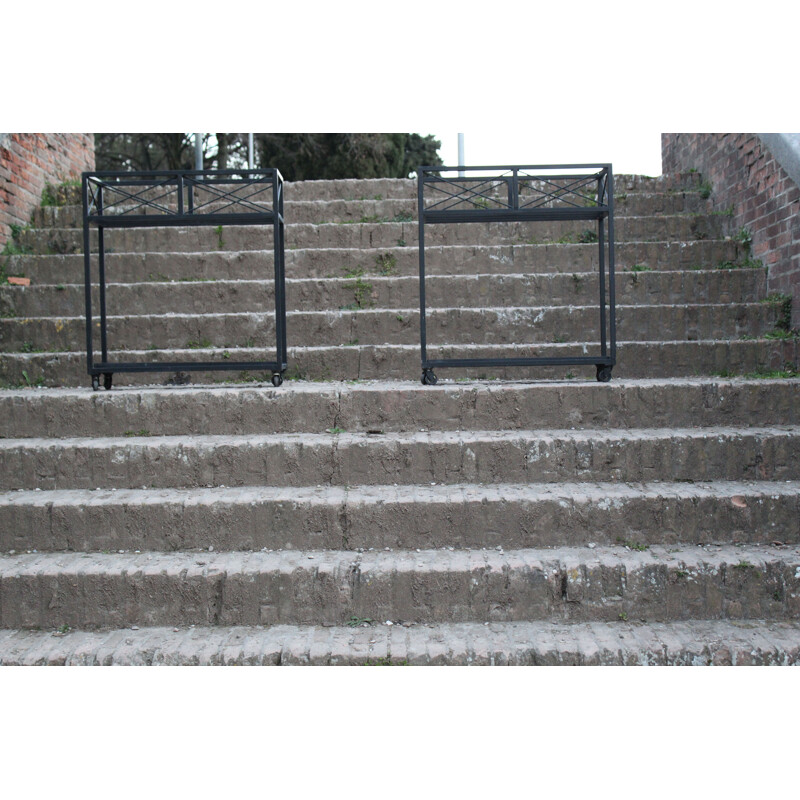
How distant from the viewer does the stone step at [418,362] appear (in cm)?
470

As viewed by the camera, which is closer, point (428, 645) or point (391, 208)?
point (428, 645)

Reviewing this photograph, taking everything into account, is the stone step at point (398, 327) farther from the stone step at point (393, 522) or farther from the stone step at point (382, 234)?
the stone step at point (393, 522)

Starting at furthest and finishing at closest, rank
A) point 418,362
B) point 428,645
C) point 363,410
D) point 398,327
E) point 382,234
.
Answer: point 382,234 < point 398,327 < point 418,362 < point 363,410 < point 428,645

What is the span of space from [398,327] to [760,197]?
→ 3004 millimetres

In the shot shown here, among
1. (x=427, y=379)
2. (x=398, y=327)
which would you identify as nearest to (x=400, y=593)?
(x=427, y=379)

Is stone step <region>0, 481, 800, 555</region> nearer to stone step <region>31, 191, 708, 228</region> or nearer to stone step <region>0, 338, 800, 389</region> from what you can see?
stone step <region>0, 338, 800, 389</region>

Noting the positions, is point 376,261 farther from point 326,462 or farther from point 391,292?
point 326,462

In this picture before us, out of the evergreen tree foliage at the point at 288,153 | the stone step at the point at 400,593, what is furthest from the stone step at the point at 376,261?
the evergreen tree foliage at the point at 288,153

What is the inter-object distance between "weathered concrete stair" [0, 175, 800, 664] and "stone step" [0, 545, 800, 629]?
1 centimetres

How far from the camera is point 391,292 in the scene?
17.7 ft

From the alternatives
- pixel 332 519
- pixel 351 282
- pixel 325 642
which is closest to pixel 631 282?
pixel 351 282

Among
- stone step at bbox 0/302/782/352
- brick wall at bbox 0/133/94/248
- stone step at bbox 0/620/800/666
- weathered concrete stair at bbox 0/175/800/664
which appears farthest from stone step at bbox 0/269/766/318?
stone step at bbox 0/620/800/666

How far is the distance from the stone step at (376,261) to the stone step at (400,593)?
299cm

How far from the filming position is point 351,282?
17.9 feet
